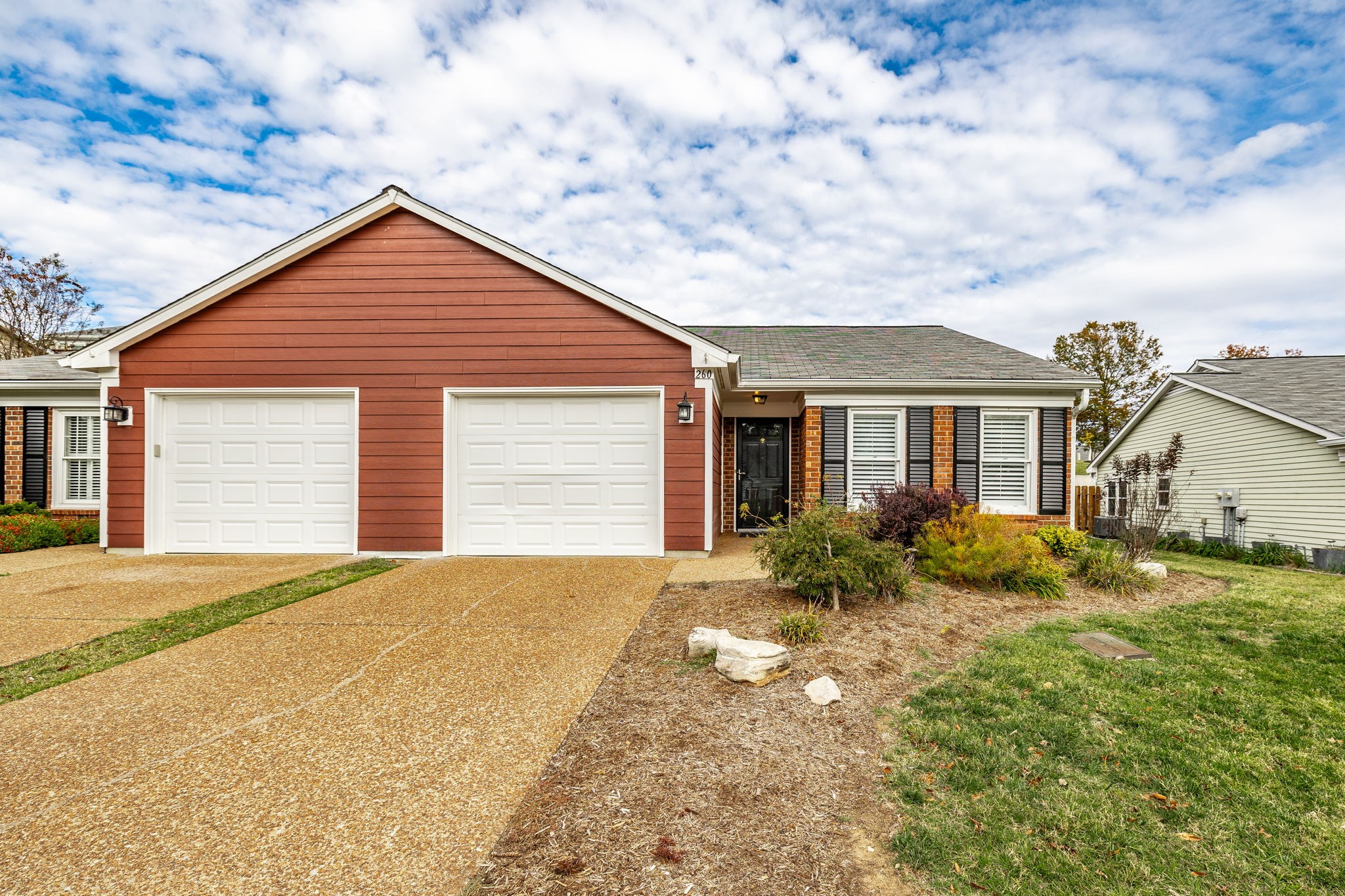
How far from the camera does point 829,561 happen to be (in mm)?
4711

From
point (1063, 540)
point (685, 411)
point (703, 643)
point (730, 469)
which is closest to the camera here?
point (703, 643)

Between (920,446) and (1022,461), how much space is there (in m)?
1.72

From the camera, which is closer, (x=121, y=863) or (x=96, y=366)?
(x=121, y=863)

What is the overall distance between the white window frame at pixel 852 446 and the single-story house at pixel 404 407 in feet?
9.84

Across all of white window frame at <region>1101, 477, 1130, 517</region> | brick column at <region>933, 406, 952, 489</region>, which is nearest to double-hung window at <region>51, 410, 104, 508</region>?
brick column at <region>933, 406, 952, 489</region>

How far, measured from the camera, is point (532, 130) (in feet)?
32.9

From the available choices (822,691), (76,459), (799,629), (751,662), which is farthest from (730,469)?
(76,459)

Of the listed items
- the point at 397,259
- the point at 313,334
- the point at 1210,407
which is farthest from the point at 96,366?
the point at 1210,407

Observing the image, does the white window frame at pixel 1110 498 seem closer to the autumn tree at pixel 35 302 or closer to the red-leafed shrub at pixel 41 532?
A: the red-leafed shrub at pixel 41 532

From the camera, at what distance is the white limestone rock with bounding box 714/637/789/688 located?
3.24 meters

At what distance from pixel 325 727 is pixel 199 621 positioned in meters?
2.76

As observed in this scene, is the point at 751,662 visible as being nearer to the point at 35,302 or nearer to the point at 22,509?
the point at 22,509

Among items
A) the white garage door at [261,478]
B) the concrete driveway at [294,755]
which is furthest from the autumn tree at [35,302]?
the concrete driveway at [294,755]

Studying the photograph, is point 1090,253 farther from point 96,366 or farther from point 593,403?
point 96,366
